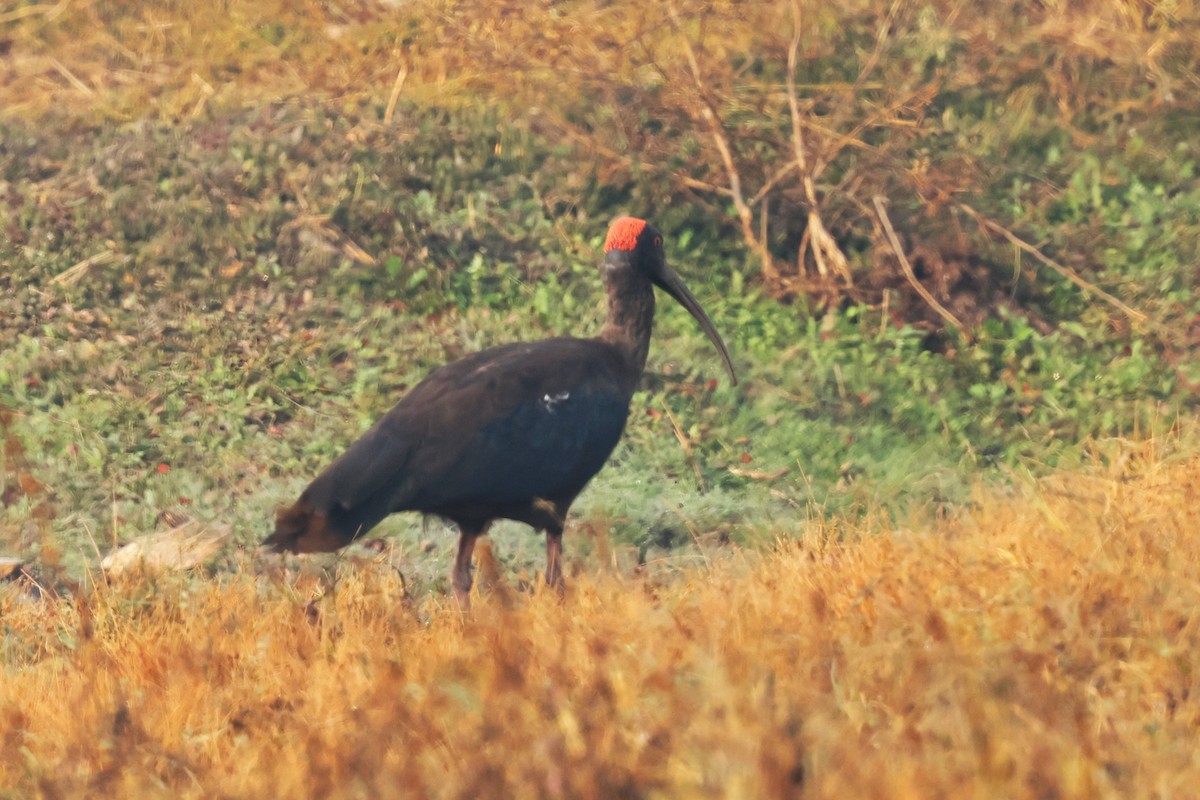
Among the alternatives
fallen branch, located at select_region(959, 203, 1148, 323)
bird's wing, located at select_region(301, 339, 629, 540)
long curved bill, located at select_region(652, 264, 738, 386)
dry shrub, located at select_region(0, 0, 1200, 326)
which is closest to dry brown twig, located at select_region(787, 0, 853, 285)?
dry shrub, located at select_region(0, 0, 1200, 326)

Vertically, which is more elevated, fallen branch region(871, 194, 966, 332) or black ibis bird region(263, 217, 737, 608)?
black ibis bird region(263, 217, 737, 608)

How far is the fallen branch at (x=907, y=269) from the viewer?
8.46m

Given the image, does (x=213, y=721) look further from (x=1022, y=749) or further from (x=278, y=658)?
(x=1022, y=749)

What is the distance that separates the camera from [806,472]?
23.5 ft

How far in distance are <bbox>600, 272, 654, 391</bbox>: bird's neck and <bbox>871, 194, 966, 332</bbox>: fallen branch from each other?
9.27 feet

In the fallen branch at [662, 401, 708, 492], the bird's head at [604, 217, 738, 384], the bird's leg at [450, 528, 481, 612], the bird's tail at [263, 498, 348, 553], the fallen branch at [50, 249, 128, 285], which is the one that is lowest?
the fallen branch at [50, 249, 128, 285]

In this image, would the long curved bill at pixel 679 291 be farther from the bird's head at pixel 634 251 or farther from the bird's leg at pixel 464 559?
the bird's leg at pixel 464 559

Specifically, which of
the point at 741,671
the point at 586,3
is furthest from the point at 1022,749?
the point at 586,3

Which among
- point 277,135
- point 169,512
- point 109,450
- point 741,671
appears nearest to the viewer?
point 741,671

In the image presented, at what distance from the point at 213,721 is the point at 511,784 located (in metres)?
1.25

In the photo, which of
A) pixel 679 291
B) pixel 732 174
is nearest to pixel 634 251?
pixel 679 291

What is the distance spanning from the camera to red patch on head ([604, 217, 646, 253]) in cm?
617

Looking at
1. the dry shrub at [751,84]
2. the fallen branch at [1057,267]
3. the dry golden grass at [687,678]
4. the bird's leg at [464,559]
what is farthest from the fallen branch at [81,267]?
the fallen branch at [1057,267]

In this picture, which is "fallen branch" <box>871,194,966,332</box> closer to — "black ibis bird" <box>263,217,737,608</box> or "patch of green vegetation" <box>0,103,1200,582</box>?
"patch of green vegetation" <box>0,103,1200,582</box>
